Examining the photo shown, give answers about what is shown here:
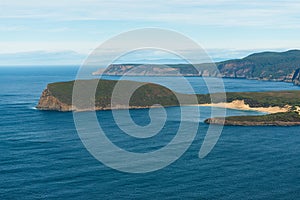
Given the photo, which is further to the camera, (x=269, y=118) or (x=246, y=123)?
(x=269, y=118)

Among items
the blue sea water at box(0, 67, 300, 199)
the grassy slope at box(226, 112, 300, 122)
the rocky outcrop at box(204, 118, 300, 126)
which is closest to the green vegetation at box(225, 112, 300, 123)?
the grassy slope at box(226, 112, 300, 122)

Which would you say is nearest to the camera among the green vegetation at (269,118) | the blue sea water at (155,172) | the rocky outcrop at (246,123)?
the blue sea water at (155,172)

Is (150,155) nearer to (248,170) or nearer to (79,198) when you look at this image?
(248,170)

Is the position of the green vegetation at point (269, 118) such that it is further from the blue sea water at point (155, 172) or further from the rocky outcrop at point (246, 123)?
the blue sea water at point (155, 172)

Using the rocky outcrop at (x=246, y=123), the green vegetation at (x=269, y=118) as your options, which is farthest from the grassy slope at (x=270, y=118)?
the rocky outcrop at (x=246, y=123)

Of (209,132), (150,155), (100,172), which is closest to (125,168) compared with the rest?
(100,172)

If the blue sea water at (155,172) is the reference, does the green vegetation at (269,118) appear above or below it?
above

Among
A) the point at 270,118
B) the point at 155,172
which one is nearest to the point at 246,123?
the point at 270,118

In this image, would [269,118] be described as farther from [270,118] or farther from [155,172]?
[155,172]

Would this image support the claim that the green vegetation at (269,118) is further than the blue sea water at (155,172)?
Yes

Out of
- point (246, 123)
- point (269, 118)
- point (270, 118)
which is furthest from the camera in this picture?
point (269, 118)

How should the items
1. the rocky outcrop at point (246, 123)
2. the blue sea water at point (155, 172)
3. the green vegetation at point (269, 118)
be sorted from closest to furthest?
the blue sea water at point (155, 172)
the rocky outcrop at point (246, 123)
the green vegetation at point (269, 118)
